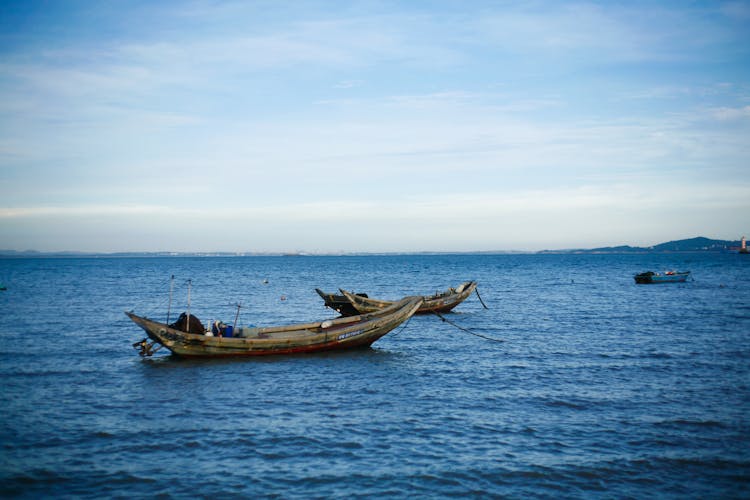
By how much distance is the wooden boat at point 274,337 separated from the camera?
73.1ft

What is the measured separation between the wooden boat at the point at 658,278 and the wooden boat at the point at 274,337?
5018 centimetres

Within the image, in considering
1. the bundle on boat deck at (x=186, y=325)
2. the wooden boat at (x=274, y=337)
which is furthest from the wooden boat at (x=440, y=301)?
the bundle on boat deck at (x=186, y=325)

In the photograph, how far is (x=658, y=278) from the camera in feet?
221

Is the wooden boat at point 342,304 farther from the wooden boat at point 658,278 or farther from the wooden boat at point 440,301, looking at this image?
the wooden boat at point 658,278

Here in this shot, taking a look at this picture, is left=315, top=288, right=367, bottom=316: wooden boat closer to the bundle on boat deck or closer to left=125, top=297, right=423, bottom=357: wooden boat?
left=125, top=297, right=423, bottom=357: wooden boat

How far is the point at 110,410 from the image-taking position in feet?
52.9

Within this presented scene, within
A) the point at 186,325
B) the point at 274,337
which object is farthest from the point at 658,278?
the point at 186,325

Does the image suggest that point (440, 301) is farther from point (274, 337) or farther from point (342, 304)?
point (274, 337)

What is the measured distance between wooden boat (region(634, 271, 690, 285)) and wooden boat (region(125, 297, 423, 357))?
1975 inches

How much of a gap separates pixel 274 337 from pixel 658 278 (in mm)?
58363

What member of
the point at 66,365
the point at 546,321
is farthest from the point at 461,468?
the point at 546,321

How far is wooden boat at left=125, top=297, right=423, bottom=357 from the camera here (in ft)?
73.1

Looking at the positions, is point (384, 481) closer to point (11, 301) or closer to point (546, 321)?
point (546, 321)

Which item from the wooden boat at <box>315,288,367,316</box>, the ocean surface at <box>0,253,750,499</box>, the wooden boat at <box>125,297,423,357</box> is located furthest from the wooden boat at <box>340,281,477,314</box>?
the wooden boat at <box>125,297,423,357</box>
